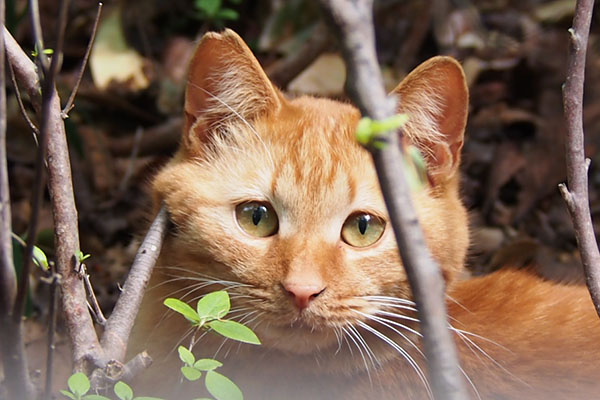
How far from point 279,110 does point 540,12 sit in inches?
140

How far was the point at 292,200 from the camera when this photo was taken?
2223 millimetres

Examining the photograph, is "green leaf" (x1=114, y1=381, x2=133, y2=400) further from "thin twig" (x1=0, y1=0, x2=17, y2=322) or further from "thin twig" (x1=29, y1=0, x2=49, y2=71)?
"thin twig" (x1=29, y1=0, x2=49, y2=71)

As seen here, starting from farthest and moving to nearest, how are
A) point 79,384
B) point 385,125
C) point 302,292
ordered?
point 302,292 → point 79,384 → point 385,125

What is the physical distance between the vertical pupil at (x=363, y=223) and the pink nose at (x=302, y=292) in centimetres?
30

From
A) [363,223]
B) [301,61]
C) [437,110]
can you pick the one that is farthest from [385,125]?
[301,61]

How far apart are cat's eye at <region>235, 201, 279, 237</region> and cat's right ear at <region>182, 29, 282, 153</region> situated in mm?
317

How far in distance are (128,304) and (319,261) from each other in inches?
20.6

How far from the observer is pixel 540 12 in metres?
5.39

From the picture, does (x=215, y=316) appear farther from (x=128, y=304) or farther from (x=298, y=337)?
(x=298, y=337)

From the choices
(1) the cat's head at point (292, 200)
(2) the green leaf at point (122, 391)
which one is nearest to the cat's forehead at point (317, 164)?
(1) the cat's head at point (292, 200)

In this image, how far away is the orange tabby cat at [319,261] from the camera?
2.14m

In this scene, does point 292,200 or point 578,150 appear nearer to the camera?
point 578,150

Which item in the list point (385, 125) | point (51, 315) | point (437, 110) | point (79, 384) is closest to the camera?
point (385, 125)

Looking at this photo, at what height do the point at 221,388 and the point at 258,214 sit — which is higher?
the point at 258,214
